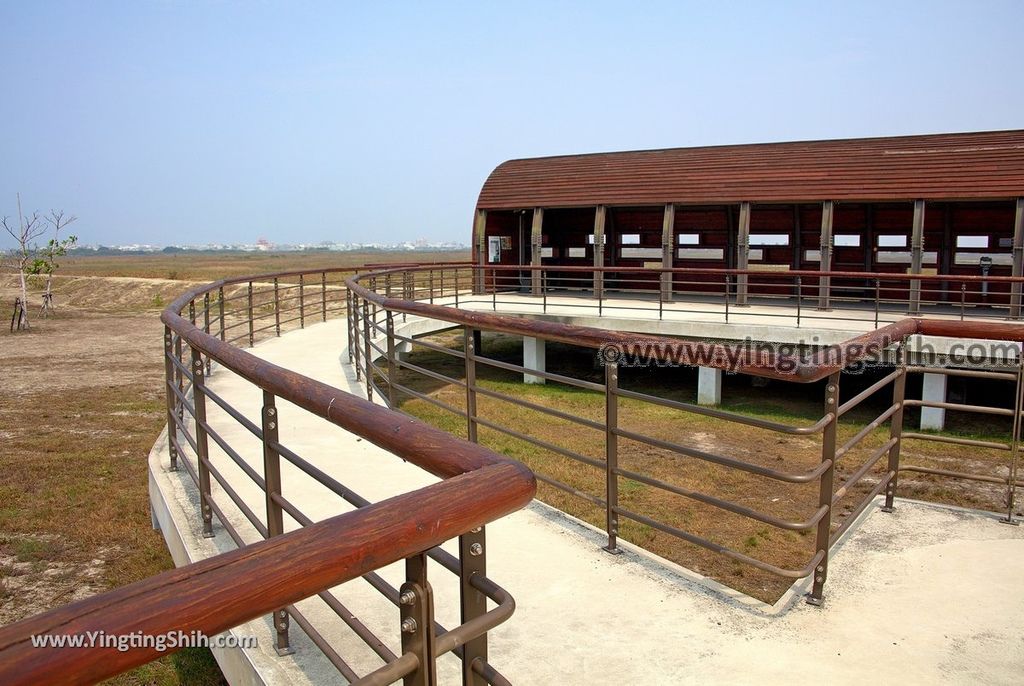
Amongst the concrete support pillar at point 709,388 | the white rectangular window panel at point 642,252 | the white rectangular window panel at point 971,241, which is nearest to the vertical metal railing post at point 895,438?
the concrete support pillar at point 709,388

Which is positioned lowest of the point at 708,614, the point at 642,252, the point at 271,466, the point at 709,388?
the point at 709,388

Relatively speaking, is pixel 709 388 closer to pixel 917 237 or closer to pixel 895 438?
pixel 917 237

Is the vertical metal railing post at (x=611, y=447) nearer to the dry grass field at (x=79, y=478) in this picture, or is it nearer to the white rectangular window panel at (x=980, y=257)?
the dry grass field at (x=79, y=478)

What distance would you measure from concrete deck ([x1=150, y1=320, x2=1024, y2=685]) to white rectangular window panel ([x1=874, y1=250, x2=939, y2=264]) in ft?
46.2

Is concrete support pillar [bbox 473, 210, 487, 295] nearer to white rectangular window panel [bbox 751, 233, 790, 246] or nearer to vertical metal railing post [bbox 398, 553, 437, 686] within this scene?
white rectangular window panel [bbox 751, 233, 790, 246]

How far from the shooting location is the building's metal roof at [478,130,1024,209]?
15.6 metres

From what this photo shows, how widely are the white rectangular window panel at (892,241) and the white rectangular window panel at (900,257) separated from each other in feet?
0.44

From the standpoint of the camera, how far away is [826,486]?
11.5 ft

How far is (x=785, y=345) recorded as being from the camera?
1370 cm

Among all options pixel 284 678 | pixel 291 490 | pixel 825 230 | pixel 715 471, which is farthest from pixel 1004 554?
pixel 825 230

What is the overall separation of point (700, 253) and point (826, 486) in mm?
16782

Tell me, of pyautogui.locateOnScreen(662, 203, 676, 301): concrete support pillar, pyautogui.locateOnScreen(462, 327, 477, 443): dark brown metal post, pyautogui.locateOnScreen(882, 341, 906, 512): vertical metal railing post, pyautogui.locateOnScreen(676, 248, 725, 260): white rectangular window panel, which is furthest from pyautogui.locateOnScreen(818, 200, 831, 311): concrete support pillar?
pyautogui.locateOnScreen(462, 327, 477, 443): dark brown metal post

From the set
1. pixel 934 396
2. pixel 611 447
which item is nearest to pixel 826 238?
pixel 934 396

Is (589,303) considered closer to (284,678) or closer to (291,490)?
(291,490)
